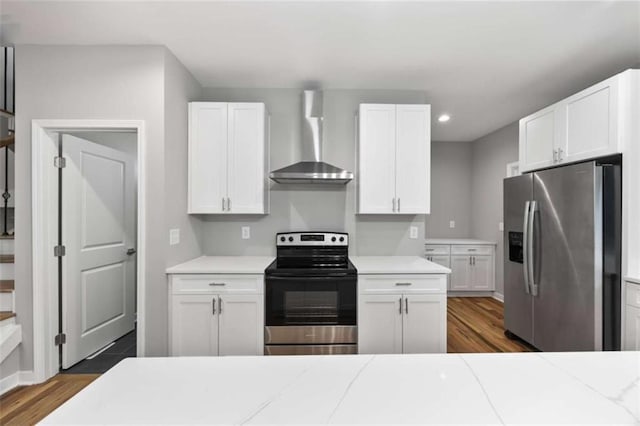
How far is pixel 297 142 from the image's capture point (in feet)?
10.2

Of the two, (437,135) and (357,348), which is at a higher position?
(437,135)

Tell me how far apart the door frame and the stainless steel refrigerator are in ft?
10.6

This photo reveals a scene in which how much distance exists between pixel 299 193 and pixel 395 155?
985 mm

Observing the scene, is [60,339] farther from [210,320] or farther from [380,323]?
[380,323]

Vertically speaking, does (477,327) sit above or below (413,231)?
below

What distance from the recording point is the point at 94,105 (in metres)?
2.32

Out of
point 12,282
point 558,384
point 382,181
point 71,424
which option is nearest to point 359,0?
point 382,181

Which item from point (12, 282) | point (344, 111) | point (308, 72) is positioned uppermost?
point (308, 72)

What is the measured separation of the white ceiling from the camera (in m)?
1.91

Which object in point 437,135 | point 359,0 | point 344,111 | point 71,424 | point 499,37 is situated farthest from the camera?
point 437,135

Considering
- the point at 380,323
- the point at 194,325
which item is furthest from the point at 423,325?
the point at 194,325

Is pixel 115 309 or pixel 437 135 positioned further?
pixel 437 135

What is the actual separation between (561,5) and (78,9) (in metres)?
2.94

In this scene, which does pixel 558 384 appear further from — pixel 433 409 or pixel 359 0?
pixel 359 0
